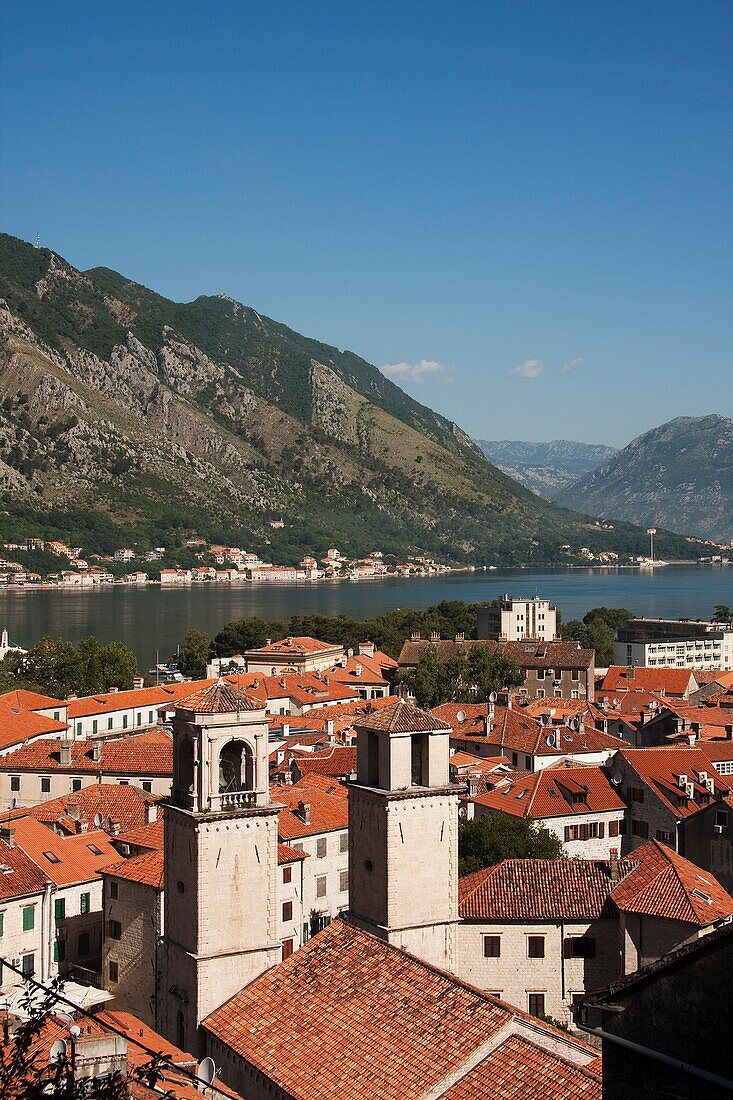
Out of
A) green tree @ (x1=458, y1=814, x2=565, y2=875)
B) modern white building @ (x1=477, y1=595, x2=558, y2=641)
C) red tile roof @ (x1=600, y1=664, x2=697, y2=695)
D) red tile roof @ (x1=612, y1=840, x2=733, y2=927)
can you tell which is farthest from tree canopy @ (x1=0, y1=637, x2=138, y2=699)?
red tile roof @ (x1=612, y1=840, x2=733, y2=927)

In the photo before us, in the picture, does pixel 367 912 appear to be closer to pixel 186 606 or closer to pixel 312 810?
pixel 312 810

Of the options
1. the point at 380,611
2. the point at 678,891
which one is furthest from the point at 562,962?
the point at 380,611

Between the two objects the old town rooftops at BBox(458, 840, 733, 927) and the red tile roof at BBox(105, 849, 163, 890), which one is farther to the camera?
the red tile roof at BBox(105, 849, 163, 890)

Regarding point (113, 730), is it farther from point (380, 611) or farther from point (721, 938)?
point (380, 611)

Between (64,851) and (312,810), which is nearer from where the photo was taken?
(64,851)

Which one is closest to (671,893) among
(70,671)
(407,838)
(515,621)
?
(407,838)

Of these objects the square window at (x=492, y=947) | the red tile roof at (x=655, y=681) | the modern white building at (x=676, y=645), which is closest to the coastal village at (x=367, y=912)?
the square window at (x=492, y=947)

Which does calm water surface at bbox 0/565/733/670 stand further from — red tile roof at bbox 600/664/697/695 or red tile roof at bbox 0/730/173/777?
red tile roof at bbox 0/730/173/777
